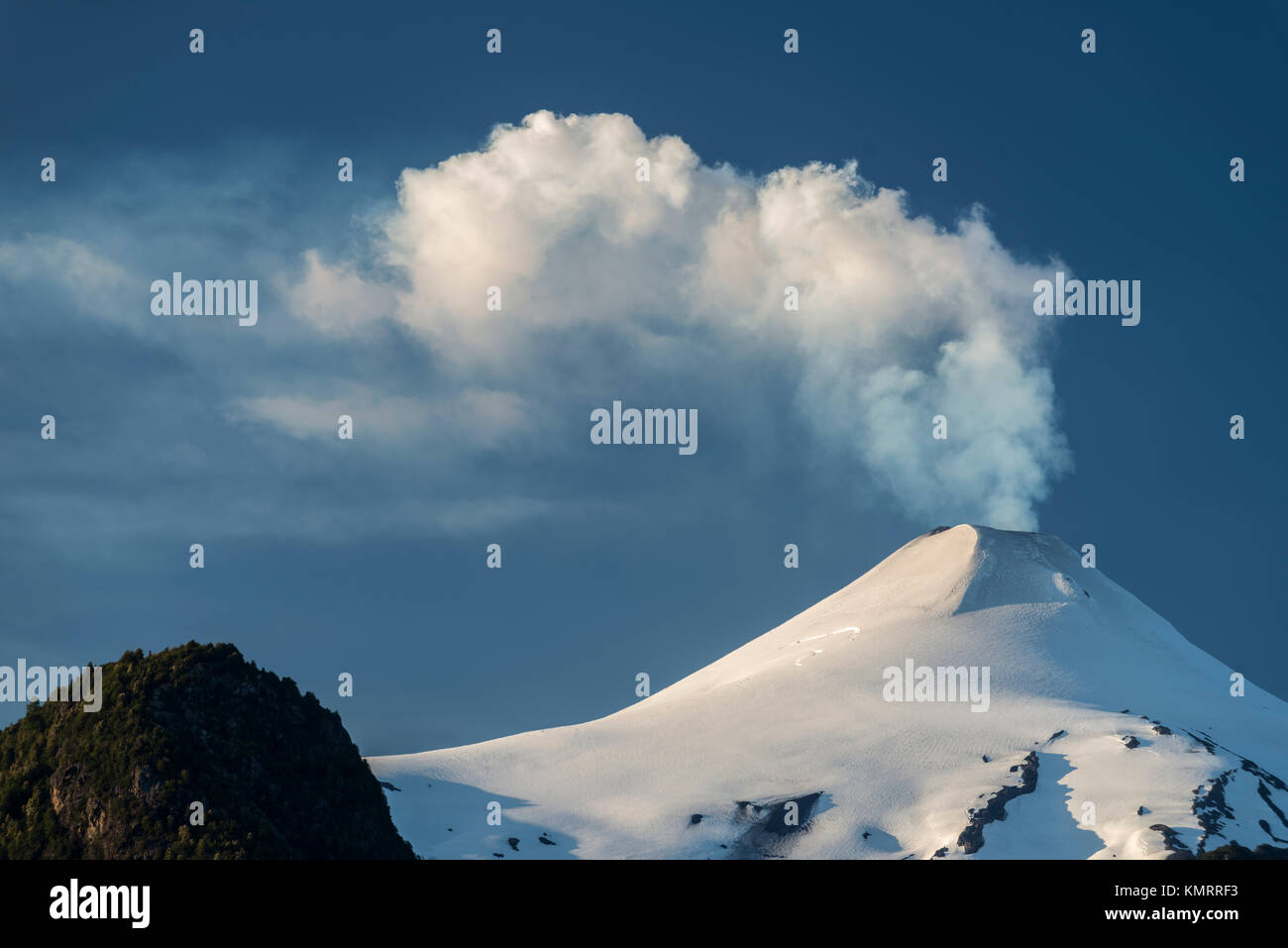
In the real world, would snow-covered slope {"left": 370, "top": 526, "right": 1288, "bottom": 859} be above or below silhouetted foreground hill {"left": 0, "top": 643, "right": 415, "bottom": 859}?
below

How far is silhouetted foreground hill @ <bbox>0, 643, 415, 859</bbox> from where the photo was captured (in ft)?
201

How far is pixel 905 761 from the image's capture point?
12056 cm

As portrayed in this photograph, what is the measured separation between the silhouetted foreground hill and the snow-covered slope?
→ 28434mm

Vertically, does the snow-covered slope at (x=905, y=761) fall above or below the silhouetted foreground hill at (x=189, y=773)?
below

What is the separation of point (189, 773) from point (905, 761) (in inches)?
2966

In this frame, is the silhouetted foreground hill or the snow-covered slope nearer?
the silhouetted foreground hill

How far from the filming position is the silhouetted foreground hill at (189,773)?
2414 inches

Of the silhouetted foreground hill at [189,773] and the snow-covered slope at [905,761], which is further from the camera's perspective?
the snow-covered slope at [905,761]

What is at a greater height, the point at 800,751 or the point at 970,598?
the point at 970,598

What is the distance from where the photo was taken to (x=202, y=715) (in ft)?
222

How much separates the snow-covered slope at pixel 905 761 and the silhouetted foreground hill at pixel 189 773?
2843 centimetres

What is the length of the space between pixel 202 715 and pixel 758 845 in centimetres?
5132
